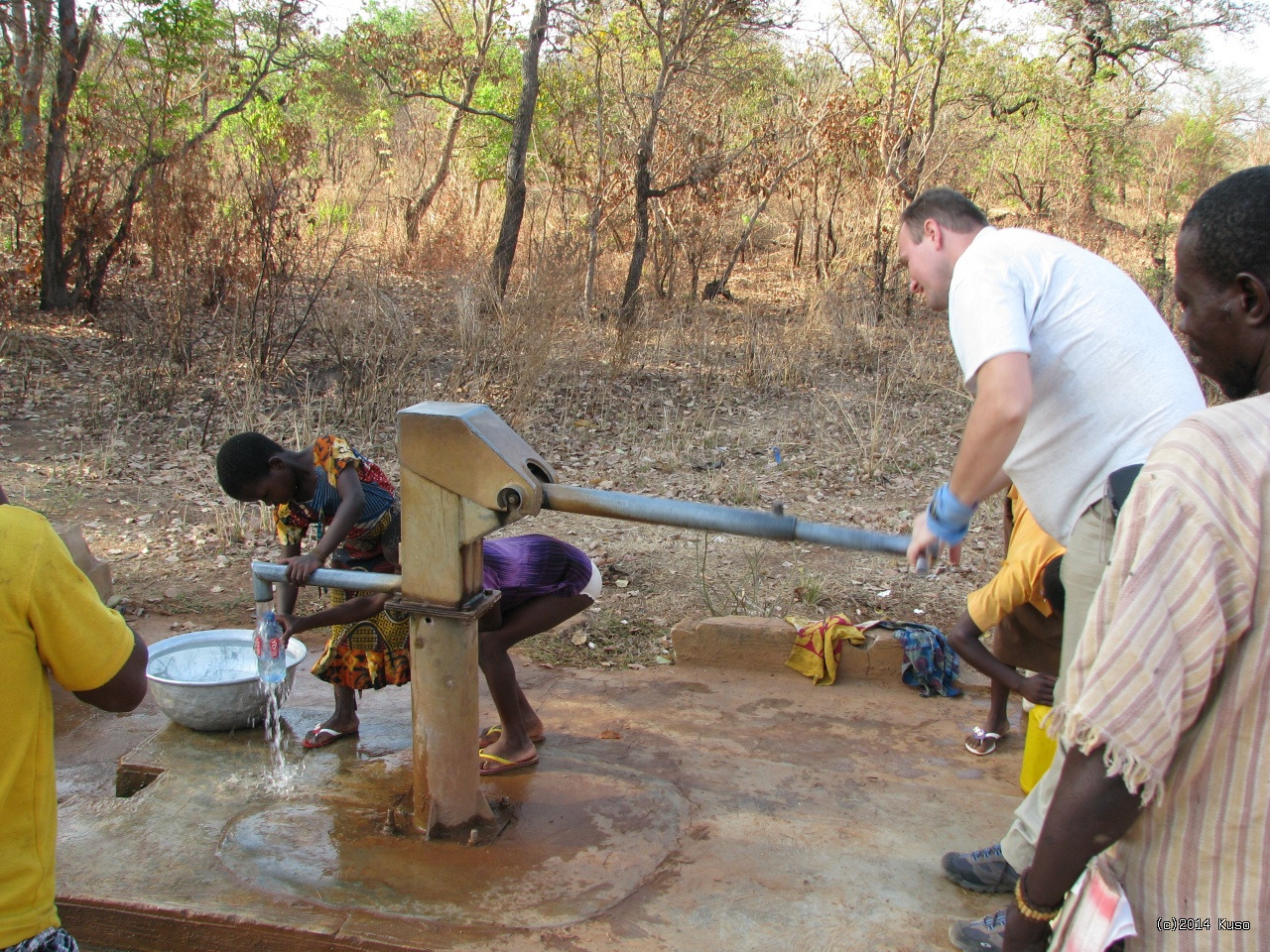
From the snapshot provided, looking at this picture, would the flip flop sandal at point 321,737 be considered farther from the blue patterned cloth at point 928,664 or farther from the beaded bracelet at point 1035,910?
the beaded bracelet at point 1035,910

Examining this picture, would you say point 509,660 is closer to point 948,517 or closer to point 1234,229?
point 948,517

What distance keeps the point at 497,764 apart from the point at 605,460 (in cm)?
372

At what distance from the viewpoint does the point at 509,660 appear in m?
3.00

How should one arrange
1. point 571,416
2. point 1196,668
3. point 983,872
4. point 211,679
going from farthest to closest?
point 571,416 → point 211,679 → point 983,872 → point 1196,668

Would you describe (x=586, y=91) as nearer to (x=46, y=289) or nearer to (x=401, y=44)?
(x=401, y=44)

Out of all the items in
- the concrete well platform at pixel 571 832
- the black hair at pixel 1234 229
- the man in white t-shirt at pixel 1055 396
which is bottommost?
the concrete well platform at pixel 571 832

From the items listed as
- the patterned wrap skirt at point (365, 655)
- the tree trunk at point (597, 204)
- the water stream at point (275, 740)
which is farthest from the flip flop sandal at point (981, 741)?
the tree trunk at point (597, 204)

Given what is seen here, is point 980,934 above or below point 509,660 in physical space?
below

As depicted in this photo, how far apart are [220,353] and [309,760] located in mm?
5590

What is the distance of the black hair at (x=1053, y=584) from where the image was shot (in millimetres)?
2734

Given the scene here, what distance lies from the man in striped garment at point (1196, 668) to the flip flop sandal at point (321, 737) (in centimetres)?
242

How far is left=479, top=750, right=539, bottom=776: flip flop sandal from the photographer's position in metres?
2.97

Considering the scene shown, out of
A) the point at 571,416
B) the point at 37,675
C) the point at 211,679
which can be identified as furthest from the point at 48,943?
the point at 571,416

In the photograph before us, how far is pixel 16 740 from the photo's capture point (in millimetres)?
1516
